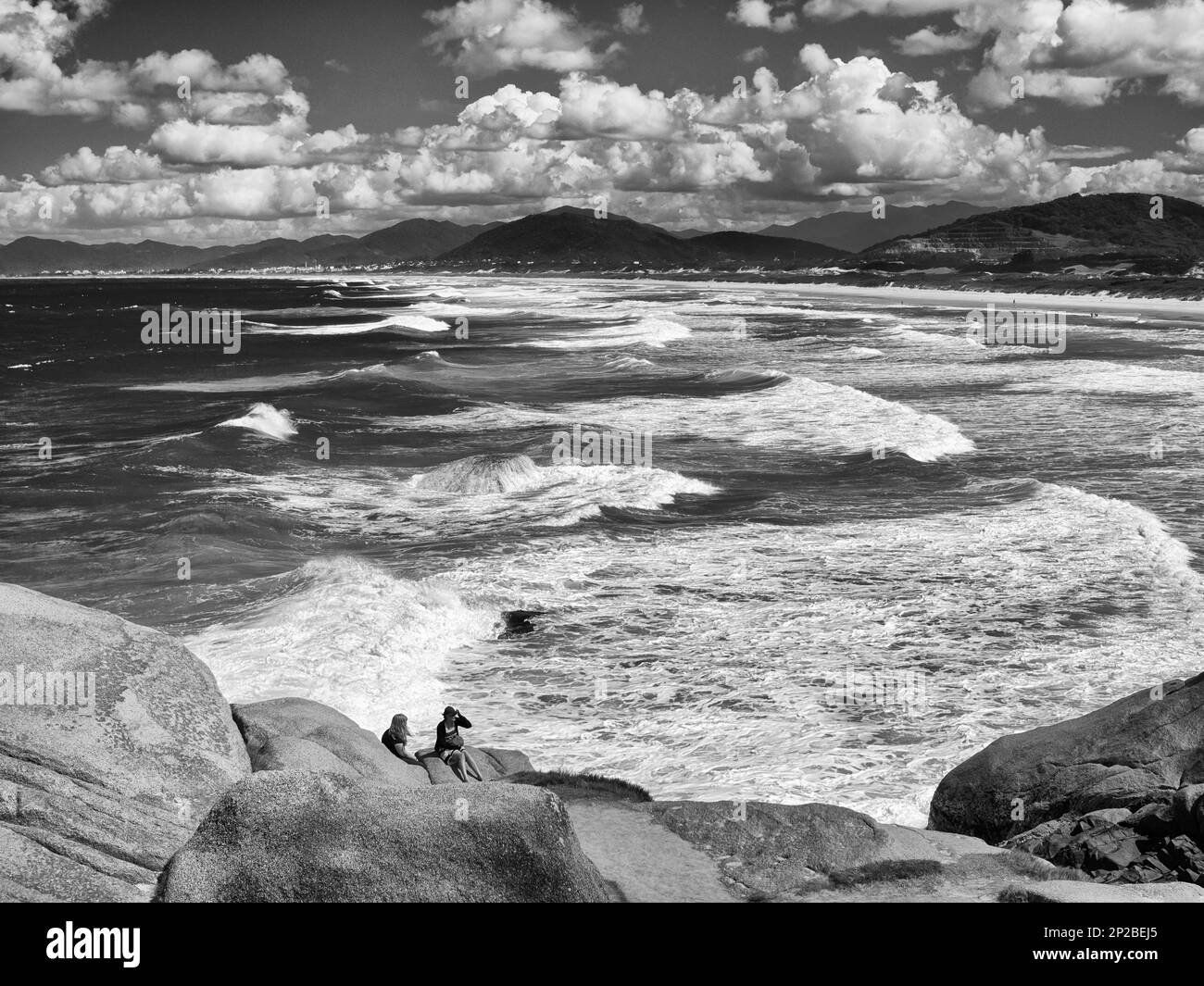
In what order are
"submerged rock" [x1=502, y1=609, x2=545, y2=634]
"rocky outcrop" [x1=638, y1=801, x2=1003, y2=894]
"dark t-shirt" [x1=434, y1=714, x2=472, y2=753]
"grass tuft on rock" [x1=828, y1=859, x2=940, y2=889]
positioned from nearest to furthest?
"grass tuft on rock" [x1=828, y1=859, x2=940, y2=889] → "rocky outcrop" [x1=638, y1=801, x2=1003, y2=894] → "dark t-shirt" [x1=434, y1=714, x2=472, y2=753] → "submerged rock" [x1=502, y1=609, x2=545, y2=634]

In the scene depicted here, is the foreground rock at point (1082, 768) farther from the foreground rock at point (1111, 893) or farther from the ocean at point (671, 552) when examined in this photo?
the foreground rock at point (1111, 893)

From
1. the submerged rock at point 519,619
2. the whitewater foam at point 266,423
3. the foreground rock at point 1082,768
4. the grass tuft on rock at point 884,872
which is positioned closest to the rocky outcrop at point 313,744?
the grass tuft on rock at point 884,872

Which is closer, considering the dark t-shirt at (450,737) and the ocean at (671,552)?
the dark t-shirt at (450,737)

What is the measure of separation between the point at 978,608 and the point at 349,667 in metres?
10.7

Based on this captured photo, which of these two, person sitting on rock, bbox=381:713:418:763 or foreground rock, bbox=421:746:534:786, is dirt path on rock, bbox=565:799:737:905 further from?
person sitting on rock, bbox=381:713:418:763

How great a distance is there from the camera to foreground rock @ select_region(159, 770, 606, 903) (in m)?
7.43

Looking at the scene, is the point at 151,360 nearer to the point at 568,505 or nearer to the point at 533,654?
the point at 568,505

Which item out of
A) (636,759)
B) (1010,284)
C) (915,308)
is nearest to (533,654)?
(636,759)

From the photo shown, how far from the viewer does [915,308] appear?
11162 centimetres

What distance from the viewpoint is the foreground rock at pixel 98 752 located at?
864cm

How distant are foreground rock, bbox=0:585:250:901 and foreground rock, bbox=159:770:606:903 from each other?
1.26 metres

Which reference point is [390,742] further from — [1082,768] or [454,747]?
[1082,768]

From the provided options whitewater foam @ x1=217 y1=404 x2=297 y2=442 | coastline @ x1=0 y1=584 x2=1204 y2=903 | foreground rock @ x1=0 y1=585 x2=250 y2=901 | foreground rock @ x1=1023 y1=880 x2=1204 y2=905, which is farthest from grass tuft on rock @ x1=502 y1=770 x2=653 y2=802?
whitewater foam @ x1=217 y1=404 x2=297 y2=442

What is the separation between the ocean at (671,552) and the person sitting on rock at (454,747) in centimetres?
203
